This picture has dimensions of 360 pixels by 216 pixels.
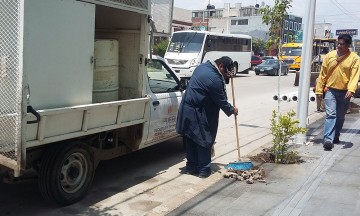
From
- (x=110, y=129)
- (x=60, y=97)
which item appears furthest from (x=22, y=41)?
(x=110, y=129)

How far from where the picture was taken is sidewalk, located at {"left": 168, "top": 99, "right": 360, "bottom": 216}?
466cm

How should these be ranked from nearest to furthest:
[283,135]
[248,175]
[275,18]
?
[248,175]
[283,135]
[275,18]

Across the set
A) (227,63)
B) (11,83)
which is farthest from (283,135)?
(11,83)

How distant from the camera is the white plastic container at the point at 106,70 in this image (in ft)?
17.4

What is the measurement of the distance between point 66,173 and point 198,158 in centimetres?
201

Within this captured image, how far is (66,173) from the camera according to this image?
475 cm

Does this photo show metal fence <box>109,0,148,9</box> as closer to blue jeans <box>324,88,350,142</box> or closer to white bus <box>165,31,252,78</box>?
blue jeans <box>324,88,350,142</box>

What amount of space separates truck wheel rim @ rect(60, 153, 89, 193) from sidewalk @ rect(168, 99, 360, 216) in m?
1.15

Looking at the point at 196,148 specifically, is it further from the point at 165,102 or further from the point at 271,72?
the point at 271,72

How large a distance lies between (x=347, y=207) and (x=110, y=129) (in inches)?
111

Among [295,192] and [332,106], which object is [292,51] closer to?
[332,106]

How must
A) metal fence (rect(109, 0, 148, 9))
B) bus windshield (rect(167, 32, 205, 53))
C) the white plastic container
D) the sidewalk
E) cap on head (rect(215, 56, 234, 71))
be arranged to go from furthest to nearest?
1. bus windshield (rect(167, 32, 205, 53))
2. cap on head (rect(215, 56, 234, 71))
3. the white plastic container
4. metal fence (rect(109, 0, 148, 9))
5. the sidewalk

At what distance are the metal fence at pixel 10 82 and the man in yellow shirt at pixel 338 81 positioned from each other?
5.22m

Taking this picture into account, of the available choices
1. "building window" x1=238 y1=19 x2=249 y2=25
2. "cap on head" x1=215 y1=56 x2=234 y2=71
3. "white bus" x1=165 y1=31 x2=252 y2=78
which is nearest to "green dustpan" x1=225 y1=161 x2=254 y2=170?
"cap on head" x1=215 y1=56 x2=234 y2=71
